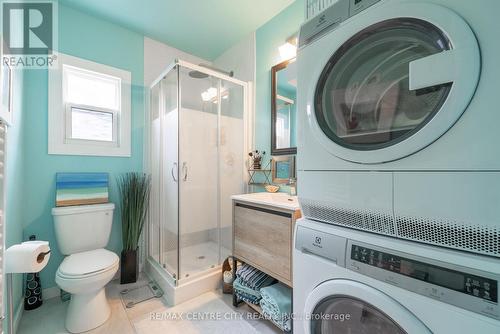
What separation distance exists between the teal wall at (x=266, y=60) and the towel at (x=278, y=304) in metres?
1.16

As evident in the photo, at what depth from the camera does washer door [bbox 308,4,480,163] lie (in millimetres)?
504

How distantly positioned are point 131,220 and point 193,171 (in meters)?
0.76

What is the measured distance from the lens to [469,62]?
48 centimetres

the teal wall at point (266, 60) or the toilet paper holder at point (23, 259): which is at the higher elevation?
the teal wall at point (266, 60)

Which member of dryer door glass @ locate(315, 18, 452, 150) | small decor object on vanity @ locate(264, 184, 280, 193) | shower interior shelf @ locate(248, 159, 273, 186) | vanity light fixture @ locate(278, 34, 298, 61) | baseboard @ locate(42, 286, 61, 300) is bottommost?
baseboard @ locate(42, 286, 61, 300)

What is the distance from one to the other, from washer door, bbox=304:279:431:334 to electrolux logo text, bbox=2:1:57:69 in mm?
2417

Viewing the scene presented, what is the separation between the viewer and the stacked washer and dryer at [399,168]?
0.48 metres

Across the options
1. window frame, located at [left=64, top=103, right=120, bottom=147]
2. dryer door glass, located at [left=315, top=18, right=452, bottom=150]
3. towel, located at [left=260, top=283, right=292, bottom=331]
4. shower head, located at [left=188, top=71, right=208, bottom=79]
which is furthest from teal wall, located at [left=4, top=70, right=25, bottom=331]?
dryer door glass, located at [left=315, top=18, right=452, bottom=150]

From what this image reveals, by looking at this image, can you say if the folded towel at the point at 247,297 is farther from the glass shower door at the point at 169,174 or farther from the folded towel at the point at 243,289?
the glass shower door at the point at 169,174

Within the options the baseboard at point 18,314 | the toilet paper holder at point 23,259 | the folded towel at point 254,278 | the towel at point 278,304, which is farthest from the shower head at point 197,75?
the baseboard at point 18,314

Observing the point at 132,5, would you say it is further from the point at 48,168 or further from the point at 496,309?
the point at 496,309

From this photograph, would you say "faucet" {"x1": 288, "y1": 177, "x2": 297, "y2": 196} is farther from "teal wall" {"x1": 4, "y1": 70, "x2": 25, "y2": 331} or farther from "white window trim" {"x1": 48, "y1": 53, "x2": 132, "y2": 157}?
"teal wall" {"x1": 4, "y1": 70, "x2": 25, "y2": 331}

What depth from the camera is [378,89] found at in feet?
2.31

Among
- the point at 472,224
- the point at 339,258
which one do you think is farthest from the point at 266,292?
the point at 472,224
